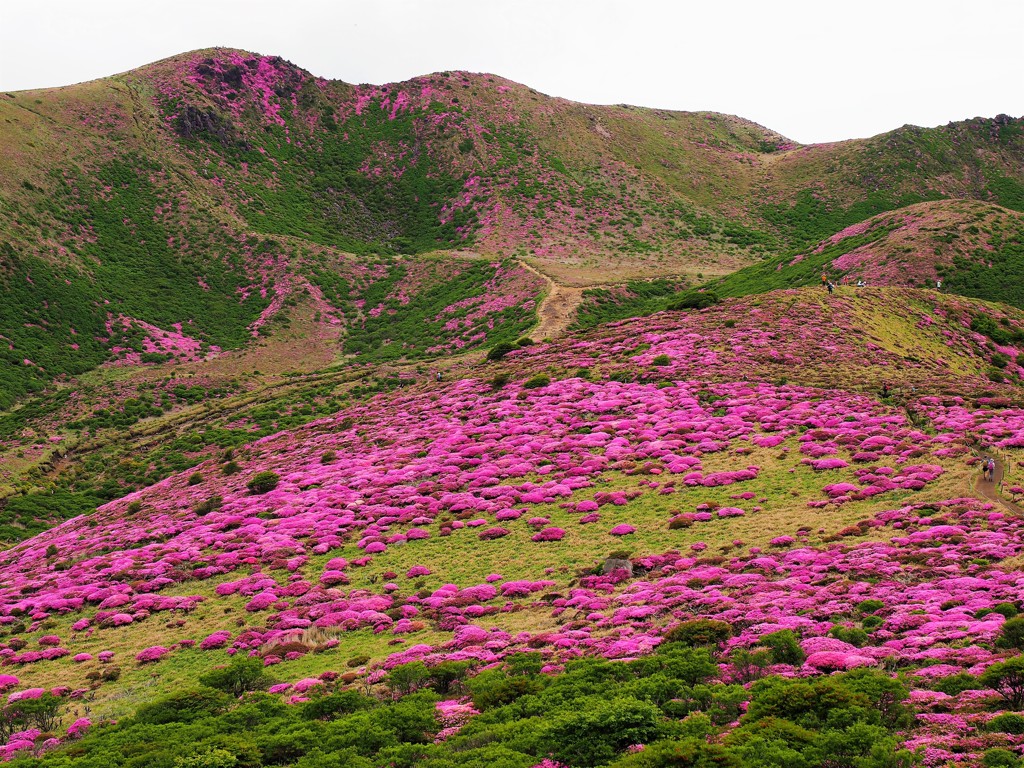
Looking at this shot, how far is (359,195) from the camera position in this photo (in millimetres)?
142125

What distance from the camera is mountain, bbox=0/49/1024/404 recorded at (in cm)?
10206

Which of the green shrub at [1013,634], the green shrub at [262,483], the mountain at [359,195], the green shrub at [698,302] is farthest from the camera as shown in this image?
the mountain at [359,195]

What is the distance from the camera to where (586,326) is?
286 ft

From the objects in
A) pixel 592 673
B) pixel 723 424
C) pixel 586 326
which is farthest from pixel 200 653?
pixel 586 326

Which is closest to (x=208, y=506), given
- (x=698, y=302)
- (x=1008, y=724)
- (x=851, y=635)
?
(x=851, y=635)

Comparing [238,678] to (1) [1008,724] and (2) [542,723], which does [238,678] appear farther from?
(1) [1008,724]

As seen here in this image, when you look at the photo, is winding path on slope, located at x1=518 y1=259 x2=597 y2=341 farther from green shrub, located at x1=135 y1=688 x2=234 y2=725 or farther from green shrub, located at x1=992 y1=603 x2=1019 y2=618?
green shrub, located at x1=992 y1=603 x2=1019 y2=618

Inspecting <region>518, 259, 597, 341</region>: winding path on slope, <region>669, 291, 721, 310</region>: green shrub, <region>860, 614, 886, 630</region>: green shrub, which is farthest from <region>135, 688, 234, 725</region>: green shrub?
<region>669, 291, 721, 310</region>: green shrub

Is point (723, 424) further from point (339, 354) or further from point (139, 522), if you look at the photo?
point (339, 354)

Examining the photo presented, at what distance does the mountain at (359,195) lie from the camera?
10206cm

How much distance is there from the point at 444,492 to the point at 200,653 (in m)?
17.7

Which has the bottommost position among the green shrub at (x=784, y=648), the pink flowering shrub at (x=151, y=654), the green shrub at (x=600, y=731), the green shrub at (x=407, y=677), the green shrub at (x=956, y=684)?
the pink flowering shrub at (x=151, y=654)

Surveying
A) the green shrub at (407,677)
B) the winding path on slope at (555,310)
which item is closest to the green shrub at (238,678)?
A: the green shrub at (407,677)

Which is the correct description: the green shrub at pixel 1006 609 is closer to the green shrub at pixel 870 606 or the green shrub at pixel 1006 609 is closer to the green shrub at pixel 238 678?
the green shrub at pixel 870 606
